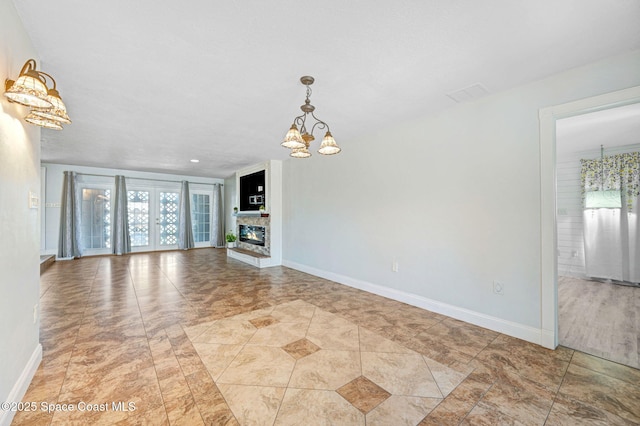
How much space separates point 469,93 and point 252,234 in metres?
5.84

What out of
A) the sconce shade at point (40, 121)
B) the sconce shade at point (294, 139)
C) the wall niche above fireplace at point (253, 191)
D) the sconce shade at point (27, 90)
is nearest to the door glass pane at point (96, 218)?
the wall niche above fireplace at point (253, 191)

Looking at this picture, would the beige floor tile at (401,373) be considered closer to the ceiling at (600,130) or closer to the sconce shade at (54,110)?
the sconce shade at (54,110)

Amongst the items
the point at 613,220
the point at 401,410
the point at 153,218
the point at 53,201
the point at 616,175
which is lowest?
the point at 401,410

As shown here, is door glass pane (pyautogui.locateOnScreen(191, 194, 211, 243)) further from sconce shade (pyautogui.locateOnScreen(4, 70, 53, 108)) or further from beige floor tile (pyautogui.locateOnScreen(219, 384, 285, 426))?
beige floor tile (pyautogui.locateOnScreen(219, 384, 285, 426))

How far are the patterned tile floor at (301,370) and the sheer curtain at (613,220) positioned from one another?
373 cm

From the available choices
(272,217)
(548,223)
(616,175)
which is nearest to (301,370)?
(548,223)

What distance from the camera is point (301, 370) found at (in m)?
2.11

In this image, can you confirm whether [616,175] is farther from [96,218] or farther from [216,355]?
[96,218]

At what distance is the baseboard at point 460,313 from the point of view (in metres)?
2.55

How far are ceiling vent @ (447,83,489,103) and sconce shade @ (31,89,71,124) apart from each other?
3.24 m

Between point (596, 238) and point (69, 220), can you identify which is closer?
point (596, 238)

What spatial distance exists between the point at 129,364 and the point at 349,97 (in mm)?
3191

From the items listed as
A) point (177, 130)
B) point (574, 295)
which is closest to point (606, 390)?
point (574, 295)

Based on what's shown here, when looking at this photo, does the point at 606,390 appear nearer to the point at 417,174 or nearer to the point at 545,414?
the point at 545,414
